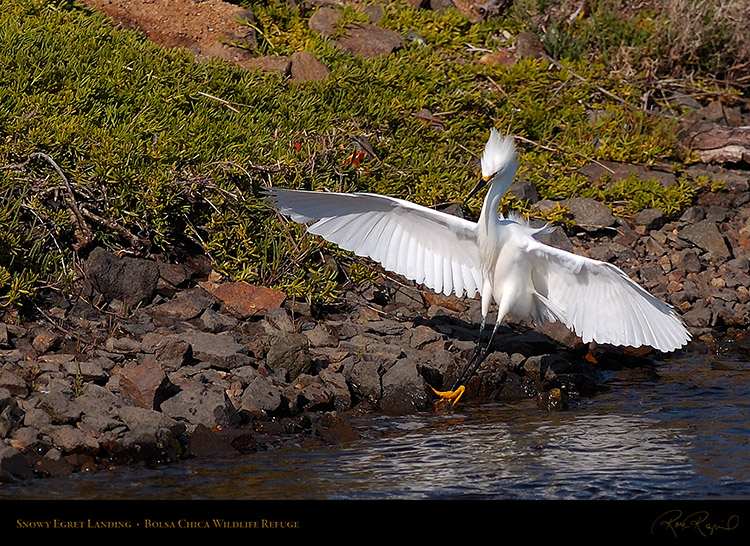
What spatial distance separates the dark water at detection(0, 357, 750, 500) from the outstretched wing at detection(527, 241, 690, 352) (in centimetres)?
39

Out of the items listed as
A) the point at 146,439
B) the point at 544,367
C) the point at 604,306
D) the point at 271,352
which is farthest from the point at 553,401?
the point at 146,439

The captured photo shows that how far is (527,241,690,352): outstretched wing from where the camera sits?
5957mm

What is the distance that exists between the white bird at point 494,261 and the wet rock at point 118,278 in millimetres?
897

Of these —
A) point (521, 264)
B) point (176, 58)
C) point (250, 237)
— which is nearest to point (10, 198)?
point (250, 237)

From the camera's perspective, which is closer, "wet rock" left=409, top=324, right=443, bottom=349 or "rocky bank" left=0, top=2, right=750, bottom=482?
"rocky bank" left=0, top=2, right=750, bottom=482

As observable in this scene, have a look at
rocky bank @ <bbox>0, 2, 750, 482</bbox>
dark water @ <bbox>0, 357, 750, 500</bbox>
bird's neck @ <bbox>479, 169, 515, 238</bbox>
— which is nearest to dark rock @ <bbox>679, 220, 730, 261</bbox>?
rocky bank @ <bbox>0, 2, 750, 482</bbox>

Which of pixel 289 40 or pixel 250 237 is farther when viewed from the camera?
pixel 289 40

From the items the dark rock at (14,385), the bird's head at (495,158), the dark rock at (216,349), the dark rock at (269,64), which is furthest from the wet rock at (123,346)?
the dark rock at (269,64)

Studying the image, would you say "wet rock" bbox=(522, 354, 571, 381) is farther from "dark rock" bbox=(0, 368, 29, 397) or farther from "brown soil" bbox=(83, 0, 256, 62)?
"brown soil" bbox=(83, 0, 256, 62)

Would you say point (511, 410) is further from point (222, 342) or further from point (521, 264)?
point (222, 342)

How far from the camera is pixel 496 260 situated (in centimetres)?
629

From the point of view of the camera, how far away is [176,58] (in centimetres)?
850

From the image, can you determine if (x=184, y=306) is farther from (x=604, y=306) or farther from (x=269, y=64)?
(x=269, y=64)

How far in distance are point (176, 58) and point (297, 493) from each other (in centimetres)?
495
